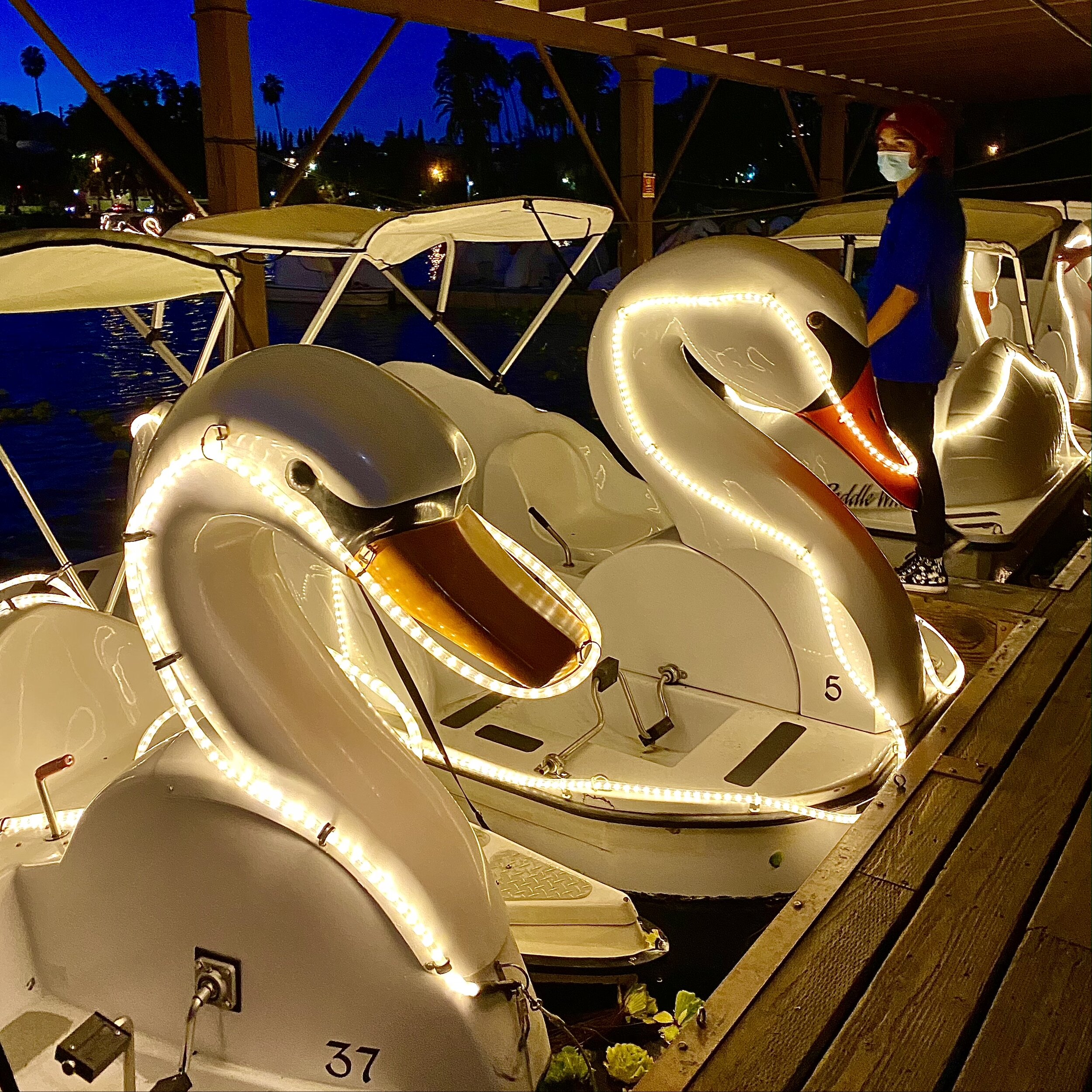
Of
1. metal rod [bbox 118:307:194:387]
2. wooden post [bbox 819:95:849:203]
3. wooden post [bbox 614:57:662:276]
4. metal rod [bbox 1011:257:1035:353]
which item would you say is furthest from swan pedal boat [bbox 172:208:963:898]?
wooden post [bbox 819:95:849:203]

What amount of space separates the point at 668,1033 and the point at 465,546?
4.18ft

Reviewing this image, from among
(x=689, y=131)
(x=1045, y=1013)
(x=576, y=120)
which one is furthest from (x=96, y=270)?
(x=689, y=131)

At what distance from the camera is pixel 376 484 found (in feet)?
5.10

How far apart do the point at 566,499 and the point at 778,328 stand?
6.48ft

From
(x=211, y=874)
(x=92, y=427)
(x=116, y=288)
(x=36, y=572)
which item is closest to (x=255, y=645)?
(x=211, y=874)

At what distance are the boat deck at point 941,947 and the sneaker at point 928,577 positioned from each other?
1.13 m

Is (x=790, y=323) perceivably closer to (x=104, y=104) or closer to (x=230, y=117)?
(x=230, y=117)

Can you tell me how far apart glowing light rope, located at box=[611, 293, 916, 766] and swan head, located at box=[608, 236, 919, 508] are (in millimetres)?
11

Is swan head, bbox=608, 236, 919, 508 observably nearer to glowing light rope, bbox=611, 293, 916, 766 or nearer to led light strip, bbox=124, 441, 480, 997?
glowing light rope, bbox=611, 293, 916, 766

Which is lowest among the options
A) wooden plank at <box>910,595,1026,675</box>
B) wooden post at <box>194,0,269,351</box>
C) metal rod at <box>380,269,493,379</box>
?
wooden plank at <box>910,595,1026,675</box>

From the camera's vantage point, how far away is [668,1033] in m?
2.32

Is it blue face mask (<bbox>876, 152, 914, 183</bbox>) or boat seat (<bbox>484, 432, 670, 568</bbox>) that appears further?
boat seat (<bbox>484, 432, 670, 568</bbox>)

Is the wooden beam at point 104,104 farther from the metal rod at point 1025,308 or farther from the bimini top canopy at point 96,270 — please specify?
the metal rod at point 1025,308

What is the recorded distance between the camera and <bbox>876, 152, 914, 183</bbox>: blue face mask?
3.56m
